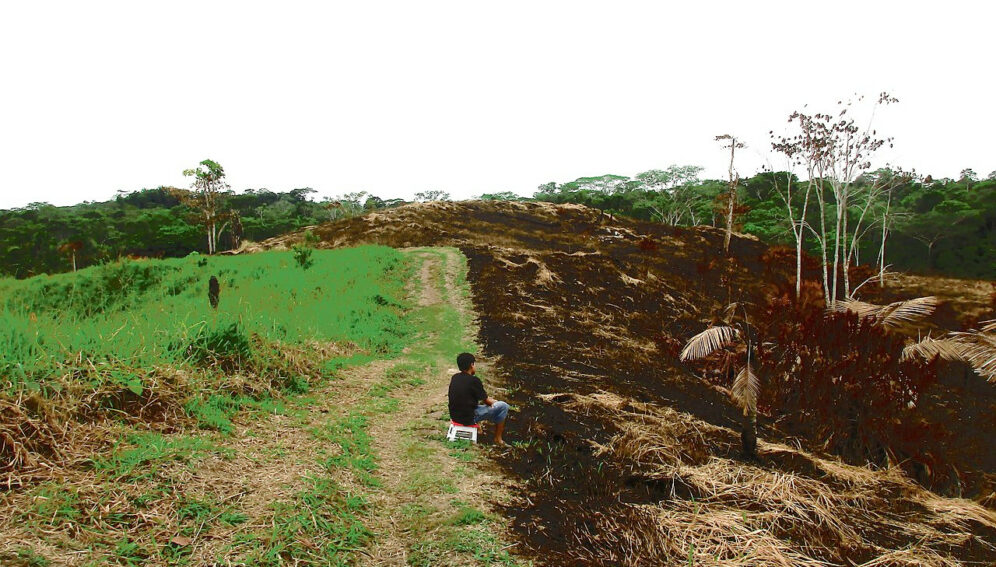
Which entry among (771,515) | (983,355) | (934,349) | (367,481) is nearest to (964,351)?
(983,355)

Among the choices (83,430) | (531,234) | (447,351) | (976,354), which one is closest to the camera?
(83,430)

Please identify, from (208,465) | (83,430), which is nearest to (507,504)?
(208,465)

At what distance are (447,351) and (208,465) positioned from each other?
6971mm

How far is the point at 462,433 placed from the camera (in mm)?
5145

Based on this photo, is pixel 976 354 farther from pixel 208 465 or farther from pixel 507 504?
pixel 208 465

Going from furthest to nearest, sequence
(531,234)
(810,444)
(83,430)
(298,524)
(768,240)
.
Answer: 1. (768,240)
2. (531,234)
3. (810,444)
4. (83,430)
5. (298,524)

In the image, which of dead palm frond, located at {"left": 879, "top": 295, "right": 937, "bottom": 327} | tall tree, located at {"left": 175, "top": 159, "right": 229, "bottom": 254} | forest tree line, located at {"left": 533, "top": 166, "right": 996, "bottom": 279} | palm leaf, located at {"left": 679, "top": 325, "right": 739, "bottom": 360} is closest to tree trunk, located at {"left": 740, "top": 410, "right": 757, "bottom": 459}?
palm leaf, located at {"left": 679, "top": 325, "right": 739, "bottom": 360}

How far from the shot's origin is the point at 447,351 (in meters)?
10.4

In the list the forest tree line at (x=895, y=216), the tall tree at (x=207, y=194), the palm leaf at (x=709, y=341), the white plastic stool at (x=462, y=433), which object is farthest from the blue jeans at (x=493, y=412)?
the tall tree at (x=207, y=194)

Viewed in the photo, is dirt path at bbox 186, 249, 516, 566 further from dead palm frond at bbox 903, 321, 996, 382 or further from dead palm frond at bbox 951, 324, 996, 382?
dead palm frond at bbox 951, 324, 996, 382

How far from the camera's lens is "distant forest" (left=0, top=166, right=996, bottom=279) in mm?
36562

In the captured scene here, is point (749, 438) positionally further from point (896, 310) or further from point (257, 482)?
point (257, 482)

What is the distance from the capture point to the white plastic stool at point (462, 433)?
5.10m

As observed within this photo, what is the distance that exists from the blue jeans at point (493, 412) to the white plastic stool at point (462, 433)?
5.7 inches
